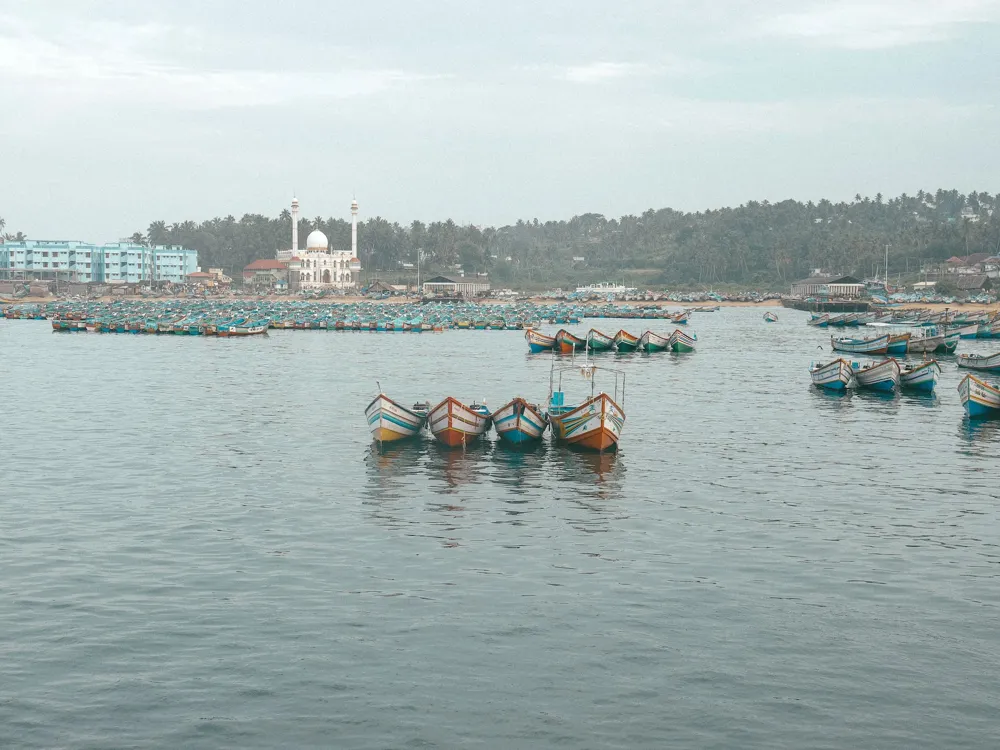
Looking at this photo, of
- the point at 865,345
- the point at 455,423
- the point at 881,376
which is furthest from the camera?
the point at 865,345

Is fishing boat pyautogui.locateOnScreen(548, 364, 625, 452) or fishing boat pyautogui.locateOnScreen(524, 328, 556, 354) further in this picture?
fishing boat pyautogui.locateOnScreen(524, 328, 556, 354)

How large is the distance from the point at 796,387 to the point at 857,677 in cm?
5255

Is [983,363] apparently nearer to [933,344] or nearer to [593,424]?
[933,344]

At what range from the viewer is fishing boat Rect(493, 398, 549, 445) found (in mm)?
41750

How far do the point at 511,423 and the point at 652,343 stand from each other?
63061mm

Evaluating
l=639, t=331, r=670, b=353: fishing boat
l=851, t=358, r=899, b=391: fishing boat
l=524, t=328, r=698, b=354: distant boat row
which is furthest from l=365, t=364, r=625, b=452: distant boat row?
l=639, t=331, r=670, b=353: fishing boat

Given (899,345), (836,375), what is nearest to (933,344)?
(899,345)

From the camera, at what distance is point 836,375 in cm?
6581

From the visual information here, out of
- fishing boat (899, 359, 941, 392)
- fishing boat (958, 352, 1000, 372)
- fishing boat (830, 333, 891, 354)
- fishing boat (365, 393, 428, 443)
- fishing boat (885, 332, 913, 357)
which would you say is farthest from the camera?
fishing boat (885, 332, 913, 357)

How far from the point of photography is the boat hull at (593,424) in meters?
40.6

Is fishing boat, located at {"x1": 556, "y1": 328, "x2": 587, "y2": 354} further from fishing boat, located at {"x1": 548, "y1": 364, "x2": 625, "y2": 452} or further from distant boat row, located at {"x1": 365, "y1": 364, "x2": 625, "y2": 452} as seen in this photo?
fishing boat, located at {"x1": 548, "y1": 364, "x2": 625, "y2": 452}

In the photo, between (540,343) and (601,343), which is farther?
(540,343)

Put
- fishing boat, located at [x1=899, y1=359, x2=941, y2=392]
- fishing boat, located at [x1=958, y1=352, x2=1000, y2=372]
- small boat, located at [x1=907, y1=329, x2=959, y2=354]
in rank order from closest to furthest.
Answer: fishing boat, located at [x1=899, y1=359, x2=941, y2=392] → fishing boat, located at [x1=958, y1=352, x2=1000, y2=372] → small boat, located at [x1=907, y1=329, x2=959, y2=354]

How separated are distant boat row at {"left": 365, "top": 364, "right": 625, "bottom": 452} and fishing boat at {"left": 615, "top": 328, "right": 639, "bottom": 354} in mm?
59944
